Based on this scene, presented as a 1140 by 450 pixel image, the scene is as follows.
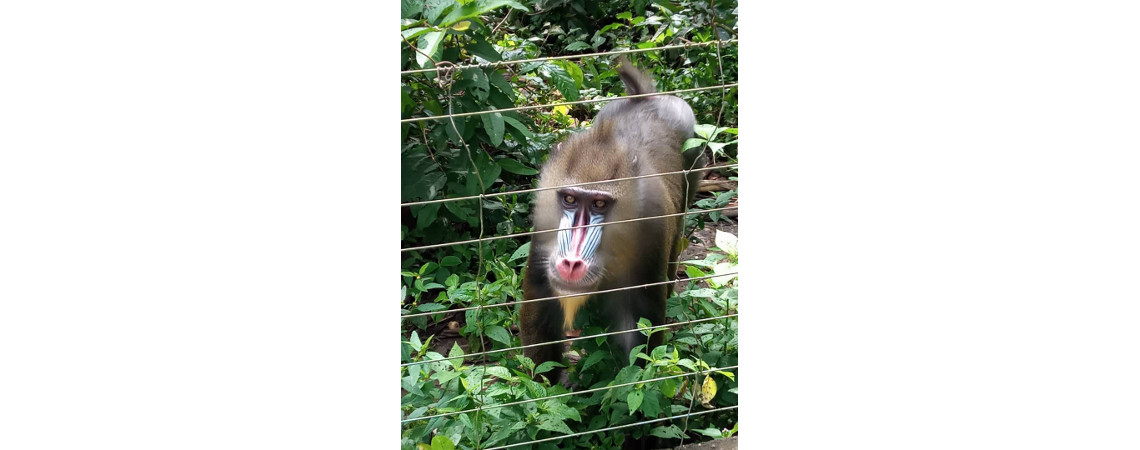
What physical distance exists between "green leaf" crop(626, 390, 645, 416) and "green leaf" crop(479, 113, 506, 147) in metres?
0.81

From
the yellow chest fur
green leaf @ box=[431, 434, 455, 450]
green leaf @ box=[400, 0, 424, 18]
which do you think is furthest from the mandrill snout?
green leaf @ box=[400, 0, 424, 18]

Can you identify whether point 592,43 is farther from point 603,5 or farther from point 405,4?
point 405,4

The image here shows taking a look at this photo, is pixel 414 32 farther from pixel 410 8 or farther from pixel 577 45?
pixel 577 45

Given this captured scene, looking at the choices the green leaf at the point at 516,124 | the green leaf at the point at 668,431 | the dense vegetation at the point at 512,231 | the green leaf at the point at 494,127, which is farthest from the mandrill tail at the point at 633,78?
the green leaf at the point at 668,431

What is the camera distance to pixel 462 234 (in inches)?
134

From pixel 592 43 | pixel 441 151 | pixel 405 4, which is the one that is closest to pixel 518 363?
pixel 441 151

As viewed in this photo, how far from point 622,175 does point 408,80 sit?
74 cm

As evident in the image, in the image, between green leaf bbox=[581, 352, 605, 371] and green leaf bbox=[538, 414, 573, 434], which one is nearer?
green leaf bbox=[538, 414, 573, 434]

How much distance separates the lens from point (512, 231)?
3438mm

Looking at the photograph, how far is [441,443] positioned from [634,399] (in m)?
0.55

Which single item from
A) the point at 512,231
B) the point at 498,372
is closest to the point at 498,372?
the point at 498,372

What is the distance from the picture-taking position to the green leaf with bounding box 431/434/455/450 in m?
2.48

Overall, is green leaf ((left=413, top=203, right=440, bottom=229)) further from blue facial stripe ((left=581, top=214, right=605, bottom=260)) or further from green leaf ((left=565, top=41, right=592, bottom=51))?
green leaf ((left=565, top=41, right=592, bottom=51))

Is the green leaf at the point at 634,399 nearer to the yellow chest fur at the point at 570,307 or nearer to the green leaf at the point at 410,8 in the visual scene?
the yellow chest fur at the point at 570,307
